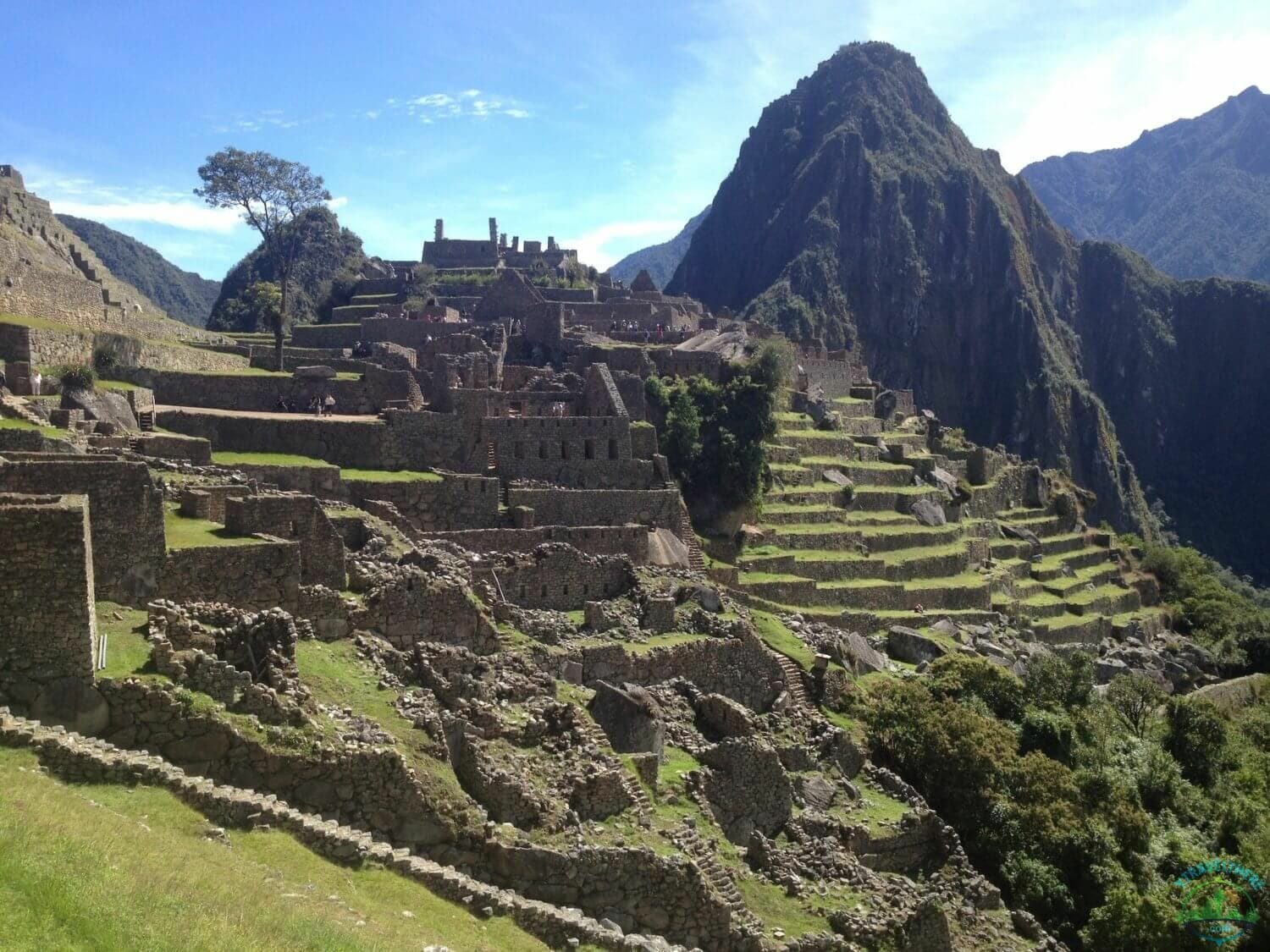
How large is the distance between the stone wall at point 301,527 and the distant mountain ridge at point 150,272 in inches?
3378

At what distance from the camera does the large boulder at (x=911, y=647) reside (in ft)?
118

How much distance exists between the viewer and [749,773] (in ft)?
66.4

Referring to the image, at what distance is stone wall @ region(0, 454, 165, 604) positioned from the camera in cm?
1547

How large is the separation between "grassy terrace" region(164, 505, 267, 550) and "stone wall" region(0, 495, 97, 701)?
369 cm

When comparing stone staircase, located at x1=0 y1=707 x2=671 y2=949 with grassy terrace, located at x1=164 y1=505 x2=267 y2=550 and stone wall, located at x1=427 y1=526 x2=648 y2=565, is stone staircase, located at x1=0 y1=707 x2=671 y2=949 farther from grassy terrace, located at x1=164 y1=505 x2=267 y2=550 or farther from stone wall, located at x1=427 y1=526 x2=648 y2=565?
stone wall, located at x1=427 y1=526 x2=648 y2=565

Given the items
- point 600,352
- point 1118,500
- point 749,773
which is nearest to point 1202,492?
point 1118,500

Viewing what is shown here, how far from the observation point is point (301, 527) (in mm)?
19203

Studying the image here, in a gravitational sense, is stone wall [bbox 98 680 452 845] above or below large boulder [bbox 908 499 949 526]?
above

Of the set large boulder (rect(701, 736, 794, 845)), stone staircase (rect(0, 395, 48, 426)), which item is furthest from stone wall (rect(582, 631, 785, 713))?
stone staircase (rect(0, 395, 48, 426))

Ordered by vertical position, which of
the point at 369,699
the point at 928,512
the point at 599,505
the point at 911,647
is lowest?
the point at 911,647

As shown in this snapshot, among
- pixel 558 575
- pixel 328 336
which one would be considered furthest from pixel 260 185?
pixel 558 575

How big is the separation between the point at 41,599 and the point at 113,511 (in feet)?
11.0

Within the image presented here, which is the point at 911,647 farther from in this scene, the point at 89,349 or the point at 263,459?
the point at 89,349

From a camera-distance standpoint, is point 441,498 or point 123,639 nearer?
point 123,639
